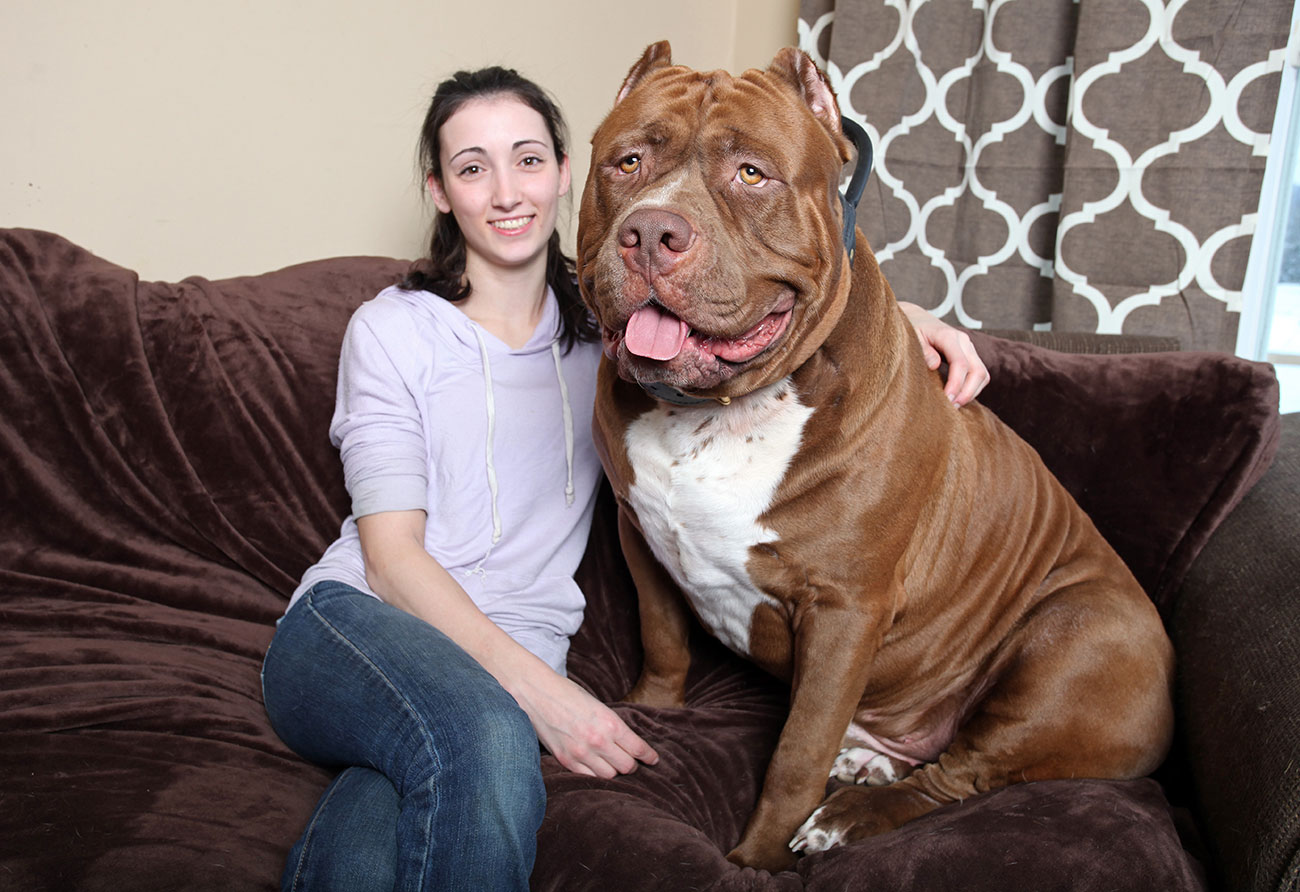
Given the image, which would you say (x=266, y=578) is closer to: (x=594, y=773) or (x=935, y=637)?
(x=594, y=773)

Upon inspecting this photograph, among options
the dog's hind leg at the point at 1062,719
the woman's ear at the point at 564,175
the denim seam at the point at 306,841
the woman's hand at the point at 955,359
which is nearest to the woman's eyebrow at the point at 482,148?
the woman's ear at the point at 564,175

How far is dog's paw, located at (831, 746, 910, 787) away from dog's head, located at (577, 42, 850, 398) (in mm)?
807

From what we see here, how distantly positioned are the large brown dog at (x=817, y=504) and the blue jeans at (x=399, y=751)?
39 cm

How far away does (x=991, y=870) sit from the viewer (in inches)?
51.3

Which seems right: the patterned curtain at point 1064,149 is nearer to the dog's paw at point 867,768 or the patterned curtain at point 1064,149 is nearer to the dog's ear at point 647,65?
the dog's paw at point 867,768

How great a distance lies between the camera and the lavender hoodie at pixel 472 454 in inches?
69.8

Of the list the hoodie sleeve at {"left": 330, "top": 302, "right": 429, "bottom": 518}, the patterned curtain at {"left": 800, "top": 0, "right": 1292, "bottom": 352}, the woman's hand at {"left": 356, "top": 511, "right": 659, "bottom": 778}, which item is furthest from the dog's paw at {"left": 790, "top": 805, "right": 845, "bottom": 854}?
the patterned curtain at {"left": 800, "top": 0, "right": 1292, "bottom": 352}

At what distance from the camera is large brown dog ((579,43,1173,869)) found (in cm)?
125

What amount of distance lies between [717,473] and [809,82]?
1.82 feet

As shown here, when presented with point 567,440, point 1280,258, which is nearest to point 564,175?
point 567,440

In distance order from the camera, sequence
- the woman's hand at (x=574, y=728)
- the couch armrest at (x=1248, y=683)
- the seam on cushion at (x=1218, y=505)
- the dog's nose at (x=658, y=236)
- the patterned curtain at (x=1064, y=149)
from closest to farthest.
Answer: the dog's nose at (x=658, y=236) < the couch armrest at (x=1248, y=683) < the woman's hand at (x=574, y=728) < the seam on cushion at (x=1218, y=505) < the patterned curtain at (x=1064, y=149)

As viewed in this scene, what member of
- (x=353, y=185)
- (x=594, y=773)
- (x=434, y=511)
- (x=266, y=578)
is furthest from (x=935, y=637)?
(x=353, y=185)

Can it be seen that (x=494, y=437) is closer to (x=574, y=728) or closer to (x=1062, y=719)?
(x=574, y=728)

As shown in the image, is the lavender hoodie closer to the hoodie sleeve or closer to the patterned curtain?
the hoodie sleeve
